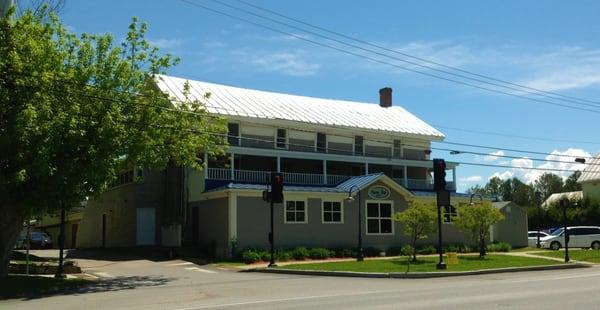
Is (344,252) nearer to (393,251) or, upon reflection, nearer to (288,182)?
(393,251)

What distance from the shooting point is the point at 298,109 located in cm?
4422

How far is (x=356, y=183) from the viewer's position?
119 ft

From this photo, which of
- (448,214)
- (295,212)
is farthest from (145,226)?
(448,214)

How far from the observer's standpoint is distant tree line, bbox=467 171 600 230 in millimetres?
57531

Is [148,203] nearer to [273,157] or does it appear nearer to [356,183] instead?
[273,157]

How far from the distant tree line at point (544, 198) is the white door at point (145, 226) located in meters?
23.8

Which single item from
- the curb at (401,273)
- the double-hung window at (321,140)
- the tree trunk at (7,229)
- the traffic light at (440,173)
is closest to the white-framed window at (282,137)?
the double-hung window at (321,140)

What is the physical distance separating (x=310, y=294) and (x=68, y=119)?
9103mm

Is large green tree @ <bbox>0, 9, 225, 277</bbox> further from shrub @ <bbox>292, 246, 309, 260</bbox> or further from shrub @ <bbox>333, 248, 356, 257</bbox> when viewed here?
shrub @ <bbox>333, 248, 356, 257</bbox>

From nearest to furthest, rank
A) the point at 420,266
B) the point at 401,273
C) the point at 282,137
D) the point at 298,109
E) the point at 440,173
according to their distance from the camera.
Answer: the point at 401,273, the point at 440,173, the point at 420,266, the point at 282,137, the point at 298,109

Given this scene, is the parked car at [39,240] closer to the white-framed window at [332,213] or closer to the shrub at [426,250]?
the white-framed window at [332,213]

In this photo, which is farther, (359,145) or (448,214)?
(359,145)

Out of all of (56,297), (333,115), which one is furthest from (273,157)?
(56,297)

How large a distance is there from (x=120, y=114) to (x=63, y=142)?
244 cm
